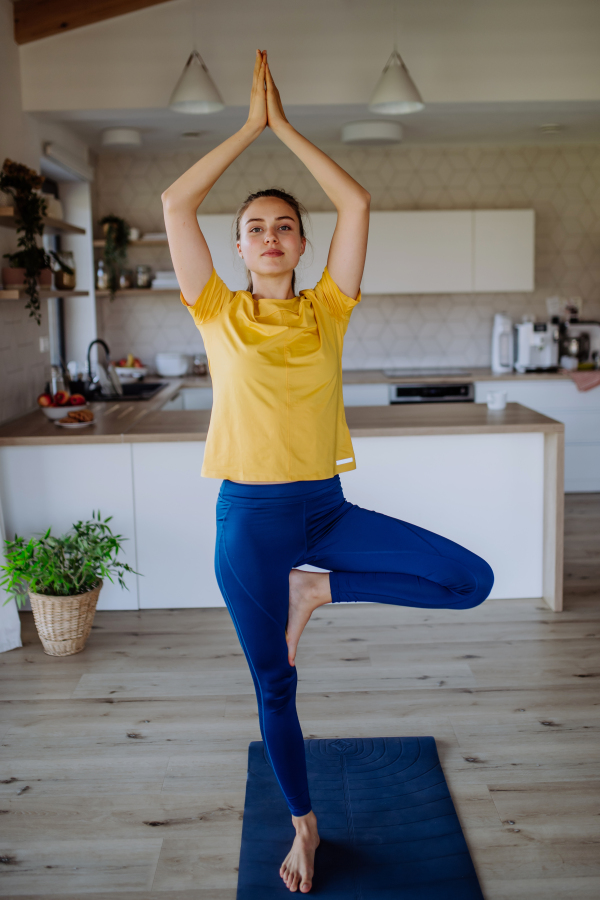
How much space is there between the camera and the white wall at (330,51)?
12.8ft

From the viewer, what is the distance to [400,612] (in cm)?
332

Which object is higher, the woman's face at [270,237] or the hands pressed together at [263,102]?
the hands pressed together at [263,102]

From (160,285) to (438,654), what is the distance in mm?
3658

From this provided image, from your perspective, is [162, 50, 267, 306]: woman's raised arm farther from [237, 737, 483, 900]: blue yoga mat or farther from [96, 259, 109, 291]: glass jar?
[96, 259, 109, 291]: glass jar

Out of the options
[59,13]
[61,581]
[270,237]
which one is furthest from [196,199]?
[59,13]

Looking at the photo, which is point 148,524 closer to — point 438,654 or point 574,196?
point 438,654

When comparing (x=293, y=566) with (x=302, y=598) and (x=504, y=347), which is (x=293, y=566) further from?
(x=504, y=347)

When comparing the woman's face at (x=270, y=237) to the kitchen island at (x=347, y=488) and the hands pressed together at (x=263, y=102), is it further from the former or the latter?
the kitchen island at (x=347, y=488)

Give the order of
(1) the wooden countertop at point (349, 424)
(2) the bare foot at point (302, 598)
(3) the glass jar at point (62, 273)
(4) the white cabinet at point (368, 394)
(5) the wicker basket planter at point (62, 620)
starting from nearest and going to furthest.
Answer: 1. (2) the bare foot at point (302, 598)
2. (5) the wicker basket planter at point (62, 620)
3. (1) the wooden countertop at point (349, 424)
4. (3) the glass jar at point (62, 273)
5. (4) the white cabinet at point (368, 394)

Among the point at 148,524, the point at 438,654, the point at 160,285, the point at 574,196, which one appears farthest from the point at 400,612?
the point at 574,196

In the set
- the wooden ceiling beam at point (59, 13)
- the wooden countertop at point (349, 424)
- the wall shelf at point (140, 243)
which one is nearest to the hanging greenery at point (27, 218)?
the wooden countertop at point (349, 424)

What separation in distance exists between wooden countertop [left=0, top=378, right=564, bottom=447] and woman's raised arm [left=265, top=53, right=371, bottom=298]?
4.88 feet

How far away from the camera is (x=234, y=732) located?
7.73 feet

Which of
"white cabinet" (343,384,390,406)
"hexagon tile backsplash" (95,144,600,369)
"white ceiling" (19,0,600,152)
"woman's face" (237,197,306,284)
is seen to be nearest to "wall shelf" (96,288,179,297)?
"hexagon tile backsplash" (95,144,600,369)
